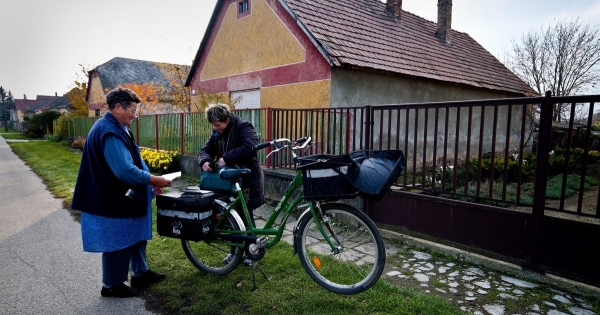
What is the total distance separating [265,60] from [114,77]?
22325 millimetres

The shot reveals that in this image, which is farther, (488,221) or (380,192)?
(488,221)

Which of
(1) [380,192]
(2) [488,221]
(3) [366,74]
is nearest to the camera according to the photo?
(1) [380,192]

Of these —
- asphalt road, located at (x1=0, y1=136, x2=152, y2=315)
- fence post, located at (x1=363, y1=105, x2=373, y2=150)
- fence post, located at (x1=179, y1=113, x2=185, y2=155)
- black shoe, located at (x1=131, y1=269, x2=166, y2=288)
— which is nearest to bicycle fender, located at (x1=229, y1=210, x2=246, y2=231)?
black shoe, located at (x1=131, y1=269, x2=166, y2=288)

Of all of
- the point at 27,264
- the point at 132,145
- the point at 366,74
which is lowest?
the point at 27,264

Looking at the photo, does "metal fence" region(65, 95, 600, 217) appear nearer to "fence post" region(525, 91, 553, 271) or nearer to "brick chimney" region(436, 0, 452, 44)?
"fence post" region(525, 91, 553, 271)

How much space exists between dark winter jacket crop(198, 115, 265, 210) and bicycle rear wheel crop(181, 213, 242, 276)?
1.64 feet

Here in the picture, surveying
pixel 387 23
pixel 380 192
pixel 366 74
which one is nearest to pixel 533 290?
pixel 380 192

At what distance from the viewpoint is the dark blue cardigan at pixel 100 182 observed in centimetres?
310

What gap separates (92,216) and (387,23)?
1259 centimetres

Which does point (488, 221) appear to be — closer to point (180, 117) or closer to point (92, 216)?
point (92, 216)

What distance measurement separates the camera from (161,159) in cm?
1077

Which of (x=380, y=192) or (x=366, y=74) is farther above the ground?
(x=366, y=74)

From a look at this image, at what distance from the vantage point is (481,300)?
3195mm

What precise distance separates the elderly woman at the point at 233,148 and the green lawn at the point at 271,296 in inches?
29.8
